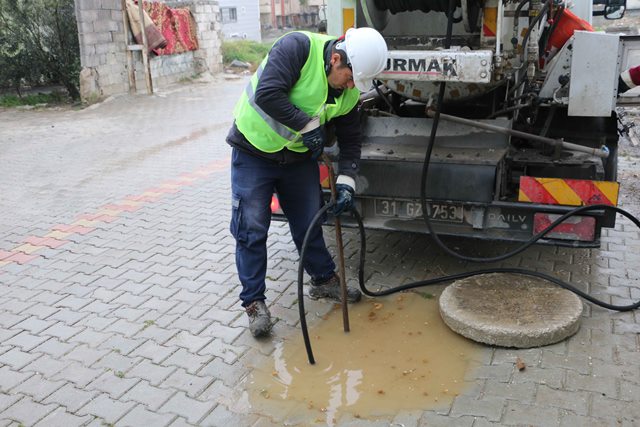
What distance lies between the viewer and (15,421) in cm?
279

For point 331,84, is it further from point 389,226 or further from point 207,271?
point 207,271

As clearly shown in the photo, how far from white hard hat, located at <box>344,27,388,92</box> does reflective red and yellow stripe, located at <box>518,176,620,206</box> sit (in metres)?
1.21

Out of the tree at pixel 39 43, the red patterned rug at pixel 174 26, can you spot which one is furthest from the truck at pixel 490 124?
the red patterned rug at pixel 174 26

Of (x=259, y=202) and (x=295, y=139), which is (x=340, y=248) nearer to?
(x=259, y=202)

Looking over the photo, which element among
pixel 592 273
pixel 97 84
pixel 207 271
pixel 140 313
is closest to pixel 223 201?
pixel 207 271

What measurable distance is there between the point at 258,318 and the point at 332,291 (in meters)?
0.60

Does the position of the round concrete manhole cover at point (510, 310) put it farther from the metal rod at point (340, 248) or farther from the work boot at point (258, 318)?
the work boot at point (258, 318)

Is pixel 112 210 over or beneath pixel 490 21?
beneath

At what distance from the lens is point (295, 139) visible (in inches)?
127

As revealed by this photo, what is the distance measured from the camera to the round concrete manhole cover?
3201mm

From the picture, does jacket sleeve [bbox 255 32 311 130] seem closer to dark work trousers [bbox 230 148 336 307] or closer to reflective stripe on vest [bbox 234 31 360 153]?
reflective stripe on vest [bbox 234 31 360 153]

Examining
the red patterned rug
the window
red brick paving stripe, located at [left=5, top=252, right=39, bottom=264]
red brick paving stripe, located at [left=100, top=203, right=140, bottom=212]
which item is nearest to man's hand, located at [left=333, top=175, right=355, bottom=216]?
red brick paving stripe, located at [left=5, top=252, right=39, bottom=264]

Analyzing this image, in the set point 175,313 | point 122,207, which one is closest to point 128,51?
point 122,207

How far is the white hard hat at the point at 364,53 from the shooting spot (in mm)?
3021
